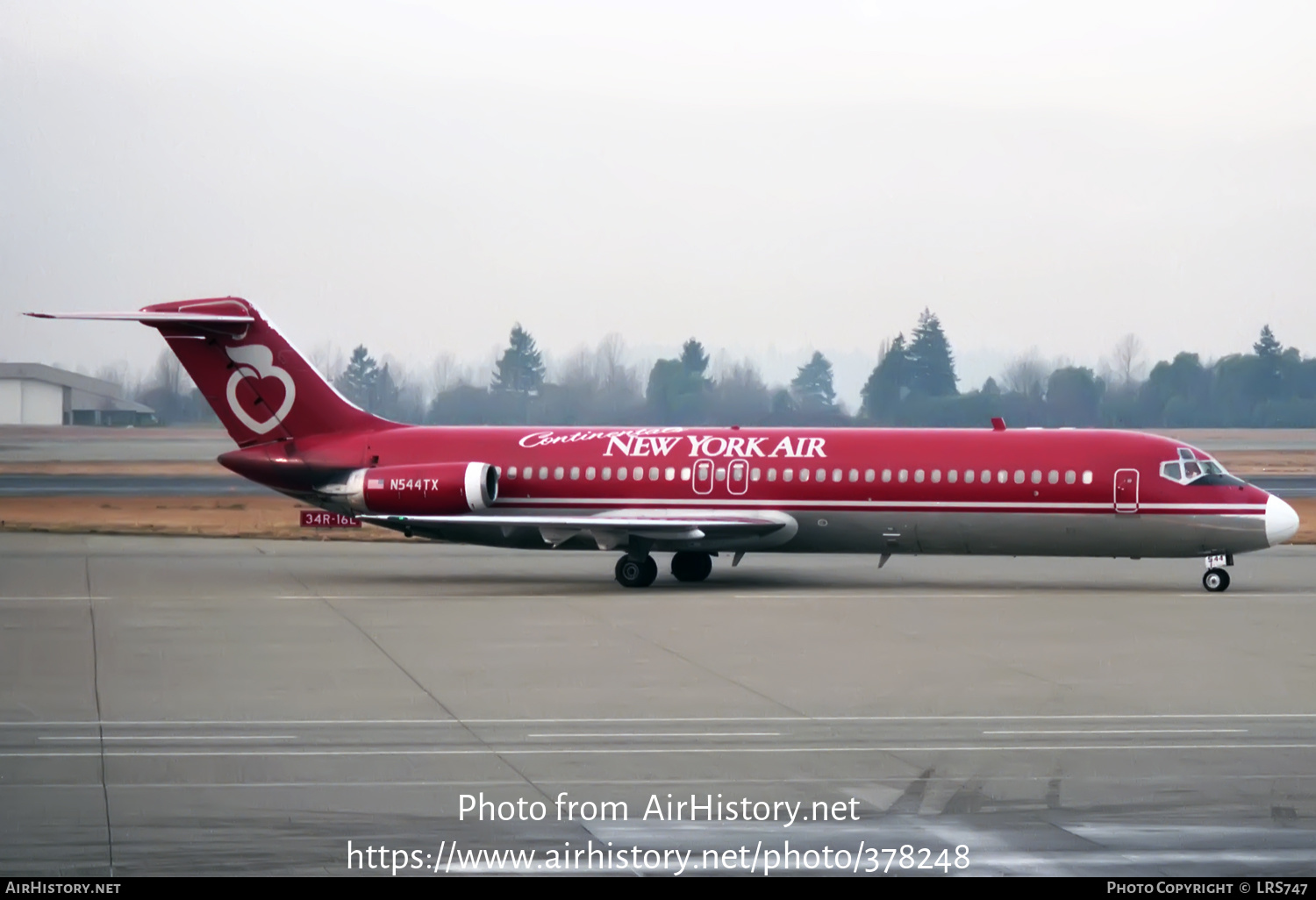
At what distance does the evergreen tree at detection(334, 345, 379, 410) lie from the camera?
5712cm

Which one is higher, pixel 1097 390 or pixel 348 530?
pixel 1097 390

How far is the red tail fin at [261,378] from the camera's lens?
99.5 feet

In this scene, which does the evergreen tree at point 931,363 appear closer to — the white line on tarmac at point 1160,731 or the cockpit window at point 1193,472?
the cockpit window at point 1193,472

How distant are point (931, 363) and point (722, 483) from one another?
3960 cm

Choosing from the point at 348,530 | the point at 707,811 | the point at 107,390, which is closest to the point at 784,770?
the point at 707,811

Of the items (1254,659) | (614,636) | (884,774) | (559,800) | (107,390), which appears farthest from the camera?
(107,390)

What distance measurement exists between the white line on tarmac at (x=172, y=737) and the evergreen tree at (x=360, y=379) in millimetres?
43792

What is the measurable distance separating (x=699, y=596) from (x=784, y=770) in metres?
14.5

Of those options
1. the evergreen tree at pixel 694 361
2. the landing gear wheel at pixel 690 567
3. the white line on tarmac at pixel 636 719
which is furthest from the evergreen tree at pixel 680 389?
the white line on tarmac at pixel 636 719

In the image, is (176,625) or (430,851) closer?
(430,851)

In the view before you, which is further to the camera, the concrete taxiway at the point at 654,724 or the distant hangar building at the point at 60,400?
the distant hangar building at the point at 60,400

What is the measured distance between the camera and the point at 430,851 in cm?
923

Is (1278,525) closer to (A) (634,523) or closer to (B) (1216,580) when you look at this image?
(B) (1216,580)
